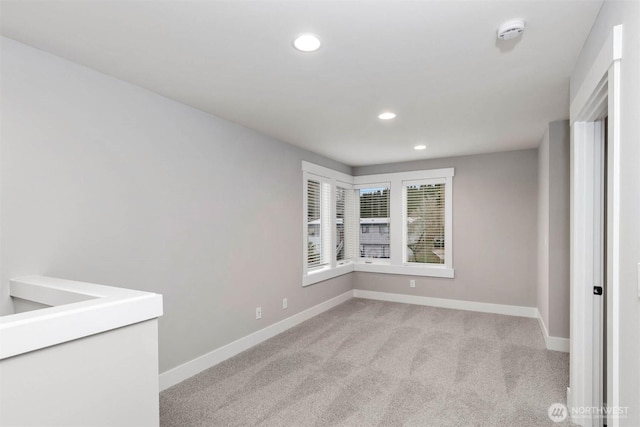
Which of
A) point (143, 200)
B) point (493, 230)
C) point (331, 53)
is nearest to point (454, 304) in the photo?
point (493, 230)

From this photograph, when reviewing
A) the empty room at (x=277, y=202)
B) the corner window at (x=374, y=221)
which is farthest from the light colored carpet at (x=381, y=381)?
the corner window at (x=374, y=221)

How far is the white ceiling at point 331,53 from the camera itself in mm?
1677

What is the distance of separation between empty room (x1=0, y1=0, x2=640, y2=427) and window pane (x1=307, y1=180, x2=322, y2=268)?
23 cm

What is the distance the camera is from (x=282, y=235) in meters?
4.22

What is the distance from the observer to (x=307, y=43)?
1.96 metres

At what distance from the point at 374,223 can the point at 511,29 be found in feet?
14.4

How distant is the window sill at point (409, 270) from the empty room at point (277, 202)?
828mm

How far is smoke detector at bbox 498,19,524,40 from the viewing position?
175 centimetres

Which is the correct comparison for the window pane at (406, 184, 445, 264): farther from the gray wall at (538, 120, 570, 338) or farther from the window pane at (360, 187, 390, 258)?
the gray wall at (538, 120, 570, 338)

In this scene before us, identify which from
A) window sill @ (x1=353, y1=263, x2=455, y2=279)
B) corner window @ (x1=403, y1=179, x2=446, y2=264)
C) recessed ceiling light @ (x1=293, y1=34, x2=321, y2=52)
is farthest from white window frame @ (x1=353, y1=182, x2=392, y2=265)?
recessed ceiling light @ (x1=293, y1=34, x2=321, y2=52)

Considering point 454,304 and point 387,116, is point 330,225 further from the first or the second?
point 387,116

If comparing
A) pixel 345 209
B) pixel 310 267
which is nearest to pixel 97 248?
pixel 310 267

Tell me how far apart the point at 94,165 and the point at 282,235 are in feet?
7.32

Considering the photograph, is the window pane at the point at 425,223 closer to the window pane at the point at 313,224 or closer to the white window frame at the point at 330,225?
the white window frame at the point at 330,225
